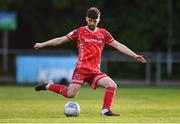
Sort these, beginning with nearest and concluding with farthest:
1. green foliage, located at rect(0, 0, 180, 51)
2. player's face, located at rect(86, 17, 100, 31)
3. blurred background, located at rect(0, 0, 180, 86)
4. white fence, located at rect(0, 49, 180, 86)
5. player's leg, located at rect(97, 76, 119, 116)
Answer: player's leg, located at rect(97, 76, 119, 116)
player's face, located at rect(86, 17, 100, 31)
blurred background, located at rect(0, 0, 180, 86)
white fence, located at rect(0, 49, 180, 86)
green foliage, located at rect(0, 0, 180, 51)

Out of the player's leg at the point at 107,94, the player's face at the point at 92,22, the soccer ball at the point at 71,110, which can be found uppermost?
the player's face at the point at 92,22

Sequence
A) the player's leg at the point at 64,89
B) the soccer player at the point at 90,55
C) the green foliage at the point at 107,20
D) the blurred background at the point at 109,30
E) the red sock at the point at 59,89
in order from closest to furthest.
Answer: the soccer player at the point at 90,55 < the player's leg at the point at 64,89 < the red sock at the point at 59,89 < the blurred background at the point at 109,30 < the green foliage at the point at 107,20

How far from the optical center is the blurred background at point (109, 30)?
40812mm

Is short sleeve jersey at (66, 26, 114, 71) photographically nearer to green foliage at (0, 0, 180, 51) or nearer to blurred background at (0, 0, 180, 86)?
blurred background at (0, 0, 180, 86)

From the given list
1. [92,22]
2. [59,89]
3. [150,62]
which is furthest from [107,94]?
[150,62]

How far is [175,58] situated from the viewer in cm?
4494

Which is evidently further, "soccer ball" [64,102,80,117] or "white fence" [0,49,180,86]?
"white fence" [0,49,180,86]

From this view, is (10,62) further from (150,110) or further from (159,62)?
(150,110)

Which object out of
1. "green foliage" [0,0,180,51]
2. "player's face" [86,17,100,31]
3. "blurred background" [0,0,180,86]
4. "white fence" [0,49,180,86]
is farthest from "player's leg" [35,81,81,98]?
"green foliage" [0,0,180,51]

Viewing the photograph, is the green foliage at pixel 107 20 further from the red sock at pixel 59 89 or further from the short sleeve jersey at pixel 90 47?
the short sleeve jersey at pixel 90 47

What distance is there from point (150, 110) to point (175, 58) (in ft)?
86.5

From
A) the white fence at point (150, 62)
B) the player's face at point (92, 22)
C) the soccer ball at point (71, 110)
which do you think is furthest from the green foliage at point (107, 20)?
the soccer ball at point (71, 110)

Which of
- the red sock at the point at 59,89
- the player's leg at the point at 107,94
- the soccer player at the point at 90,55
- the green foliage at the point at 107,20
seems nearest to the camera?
the player's leg at the point at 107,94

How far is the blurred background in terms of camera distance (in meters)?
40.8
